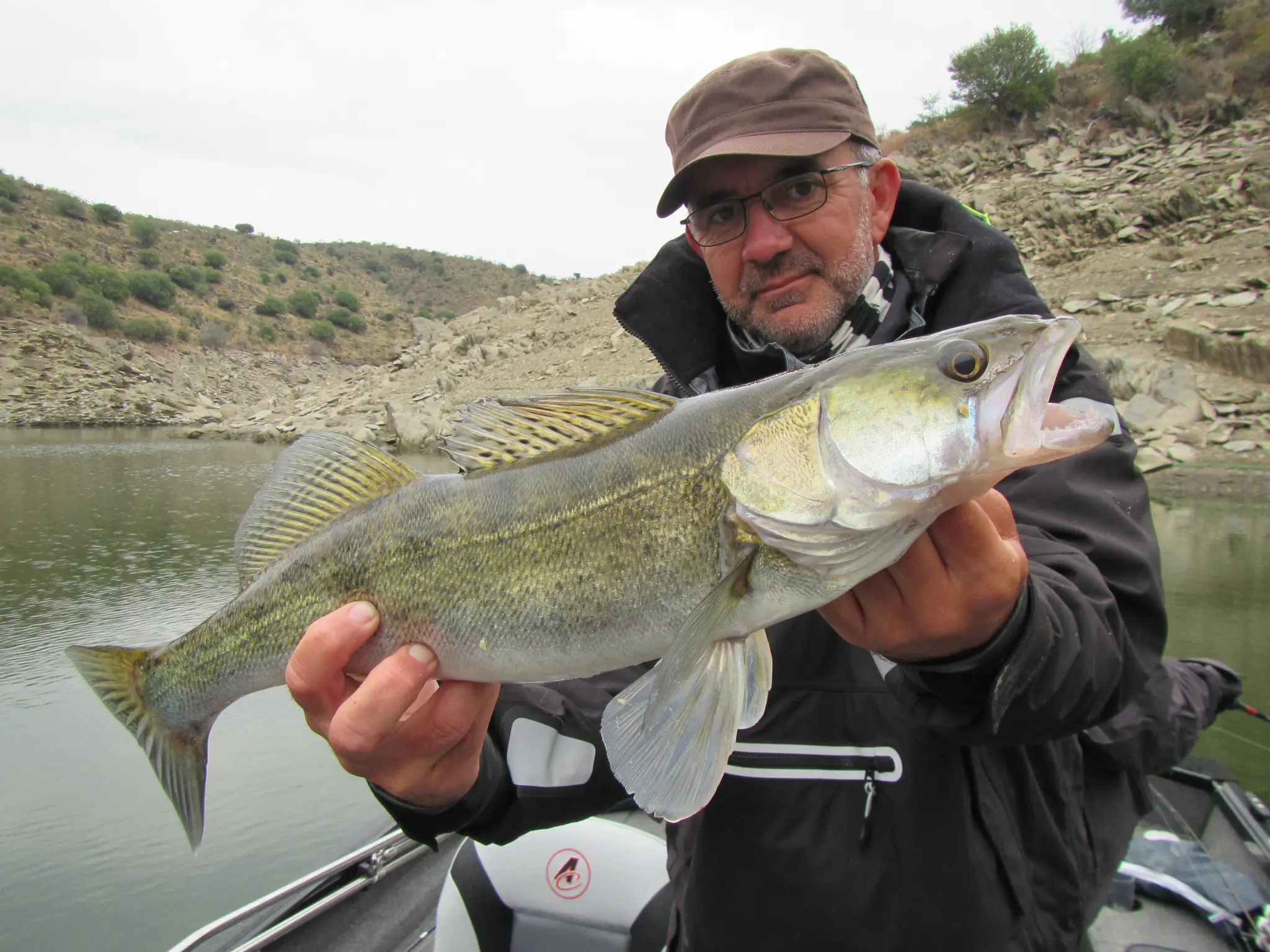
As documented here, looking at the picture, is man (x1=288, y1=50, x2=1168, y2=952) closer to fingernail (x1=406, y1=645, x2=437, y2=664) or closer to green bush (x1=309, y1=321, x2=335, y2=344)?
fingernail (x1=406, y1=645, x2=437, y2=664)

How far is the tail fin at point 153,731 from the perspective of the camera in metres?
2.24

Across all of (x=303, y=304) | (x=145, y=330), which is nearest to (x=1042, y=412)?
(x=145, y=330)

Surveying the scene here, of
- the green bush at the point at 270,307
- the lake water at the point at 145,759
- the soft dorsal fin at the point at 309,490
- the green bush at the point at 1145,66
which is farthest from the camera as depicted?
the green bush at the point at 270,307

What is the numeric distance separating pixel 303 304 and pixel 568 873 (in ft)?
211

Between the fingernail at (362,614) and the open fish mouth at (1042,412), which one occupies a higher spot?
the open fish mouth at (1042,412)

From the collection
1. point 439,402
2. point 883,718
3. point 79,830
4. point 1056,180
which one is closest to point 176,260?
point 439,402

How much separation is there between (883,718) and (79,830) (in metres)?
5.50

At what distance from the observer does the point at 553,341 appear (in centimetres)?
2572

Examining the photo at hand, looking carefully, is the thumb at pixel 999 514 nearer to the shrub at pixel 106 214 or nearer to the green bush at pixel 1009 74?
the green bush at pixel 1009 74

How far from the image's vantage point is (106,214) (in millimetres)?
58062

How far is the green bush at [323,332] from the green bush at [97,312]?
1506 cm

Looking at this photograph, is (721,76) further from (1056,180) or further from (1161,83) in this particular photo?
(1161,83)

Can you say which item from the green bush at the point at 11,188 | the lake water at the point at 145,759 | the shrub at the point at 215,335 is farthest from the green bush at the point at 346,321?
the lake water at the point at 145,759

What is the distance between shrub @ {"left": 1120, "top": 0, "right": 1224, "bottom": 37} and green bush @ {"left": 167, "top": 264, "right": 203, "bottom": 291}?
56.9 meters
